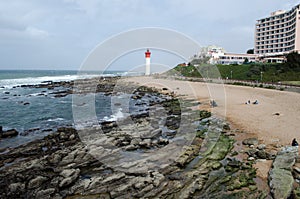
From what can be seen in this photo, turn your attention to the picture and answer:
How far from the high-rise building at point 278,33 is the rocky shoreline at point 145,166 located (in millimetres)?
59102

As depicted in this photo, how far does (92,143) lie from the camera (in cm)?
1338

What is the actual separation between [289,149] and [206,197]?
603 cm

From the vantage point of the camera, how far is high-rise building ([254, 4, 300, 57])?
6012 cm

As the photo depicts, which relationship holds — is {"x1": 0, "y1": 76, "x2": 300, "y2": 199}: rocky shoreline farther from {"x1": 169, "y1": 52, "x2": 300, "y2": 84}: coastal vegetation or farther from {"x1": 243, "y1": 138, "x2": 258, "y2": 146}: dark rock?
{"x1": 169, "y1": 52, "x2": 300, "y2": 84}: coastal vegetation

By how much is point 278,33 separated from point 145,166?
74.0m

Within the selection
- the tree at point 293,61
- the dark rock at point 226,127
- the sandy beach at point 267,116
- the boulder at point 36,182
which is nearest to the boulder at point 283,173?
the sandy beach at point 267,116

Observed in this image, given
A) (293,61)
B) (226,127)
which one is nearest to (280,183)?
(226,127)

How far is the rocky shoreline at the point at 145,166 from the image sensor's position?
8.38m

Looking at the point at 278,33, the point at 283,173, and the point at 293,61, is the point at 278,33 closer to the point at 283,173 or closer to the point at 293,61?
the point at 293,61

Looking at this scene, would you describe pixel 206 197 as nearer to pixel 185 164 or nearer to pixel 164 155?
pixel 185 164

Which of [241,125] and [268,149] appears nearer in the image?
[268,149]

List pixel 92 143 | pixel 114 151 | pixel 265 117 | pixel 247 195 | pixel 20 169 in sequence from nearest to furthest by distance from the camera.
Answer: pixel 247 195
pixel 20 169
pixel 114 151
pixel 92 143
pixel 265 117

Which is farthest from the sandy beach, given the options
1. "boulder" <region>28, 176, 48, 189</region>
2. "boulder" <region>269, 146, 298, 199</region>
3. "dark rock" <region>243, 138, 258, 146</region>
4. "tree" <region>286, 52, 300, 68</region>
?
"tree" <region>286, 52, 300, 68</region>

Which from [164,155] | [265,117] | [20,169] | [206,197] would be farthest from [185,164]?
[265,117]
